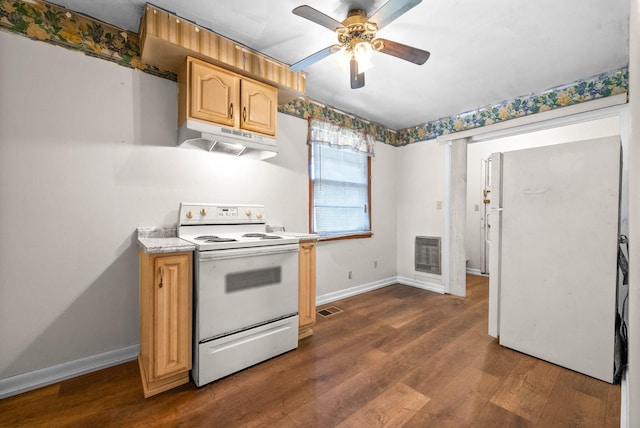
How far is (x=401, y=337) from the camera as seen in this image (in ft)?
8.45

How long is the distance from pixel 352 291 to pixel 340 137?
2.02 m

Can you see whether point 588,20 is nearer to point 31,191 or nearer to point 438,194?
point 438,194

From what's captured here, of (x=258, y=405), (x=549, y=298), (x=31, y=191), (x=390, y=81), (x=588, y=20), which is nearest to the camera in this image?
(x=258, y=405)

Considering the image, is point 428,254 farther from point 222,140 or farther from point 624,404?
point 222,140

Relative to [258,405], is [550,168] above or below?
above

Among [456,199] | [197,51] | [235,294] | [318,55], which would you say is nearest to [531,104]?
[456,199]

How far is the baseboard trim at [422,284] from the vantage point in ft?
13.0

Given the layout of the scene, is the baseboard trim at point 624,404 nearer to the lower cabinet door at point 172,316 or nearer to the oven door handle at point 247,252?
the oven door handle at point 247,252

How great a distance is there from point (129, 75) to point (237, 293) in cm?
183

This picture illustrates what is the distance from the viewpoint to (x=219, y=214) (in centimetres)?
253

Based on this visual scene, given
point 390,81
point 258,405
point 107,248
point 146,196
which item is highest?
point 390,81

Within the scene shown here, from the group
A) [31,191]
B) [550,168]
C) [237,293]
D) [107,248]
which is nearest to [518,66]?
[550,168]

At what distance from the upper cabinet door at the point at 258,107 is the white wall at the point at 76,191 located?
53cm

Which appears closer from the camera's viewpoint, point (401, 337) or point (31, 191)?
point (31, 191)
